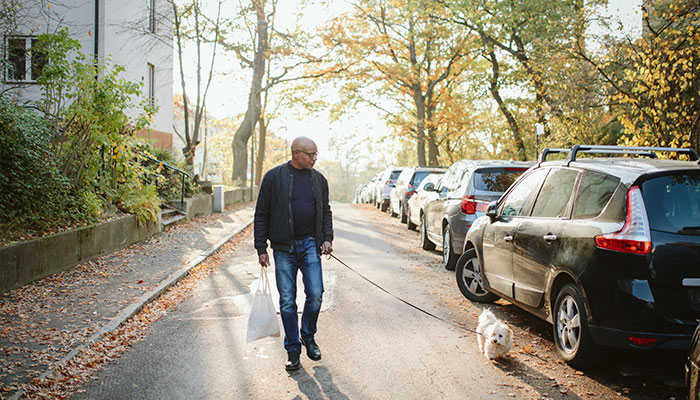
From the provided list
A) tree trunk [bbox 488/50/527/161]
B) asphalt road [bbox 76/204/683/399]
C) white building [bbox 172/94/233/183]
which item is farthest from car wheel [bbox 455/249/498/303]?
tree trunk [bbox 488/50/527/161]

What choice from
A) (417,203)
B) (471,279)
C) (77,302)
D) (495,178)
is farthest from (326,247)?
(417,203)

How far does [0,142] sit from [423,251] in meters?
8.23

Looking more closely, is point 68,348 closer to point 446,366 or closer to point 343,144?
point 446,366

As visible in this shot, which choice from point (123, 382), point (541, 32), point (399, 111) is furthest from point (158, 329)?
point (399, 111)

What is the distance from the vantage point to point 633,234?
4.65 meters

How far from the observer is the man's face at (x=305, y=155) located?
540 cm

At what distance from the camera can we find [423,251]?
1346cm

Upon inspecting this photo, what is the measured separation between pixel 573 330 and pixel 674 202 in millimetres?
1337

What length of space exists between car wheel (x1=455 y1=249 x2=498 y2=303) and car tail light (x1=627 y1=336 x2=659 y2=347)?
3220 millimetres

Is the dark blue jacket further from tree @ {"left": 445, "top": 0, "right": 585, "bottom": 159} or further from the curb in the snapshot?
tree @ {"left": 445, "top": 0, "right": 585, "bottom": 159}

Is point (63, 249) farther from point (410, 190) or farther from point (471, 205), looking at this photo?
point (410, 190)

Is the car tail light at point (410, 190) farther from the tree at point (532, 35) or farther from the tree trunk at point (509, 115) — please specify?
the tree trunk at point (509, 115)

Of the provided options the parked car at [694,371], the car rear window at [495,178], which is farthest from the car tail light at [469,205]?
the parked car at [694,371]

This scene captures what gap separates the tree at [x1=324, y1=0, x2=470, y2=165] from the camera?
2805 cm
